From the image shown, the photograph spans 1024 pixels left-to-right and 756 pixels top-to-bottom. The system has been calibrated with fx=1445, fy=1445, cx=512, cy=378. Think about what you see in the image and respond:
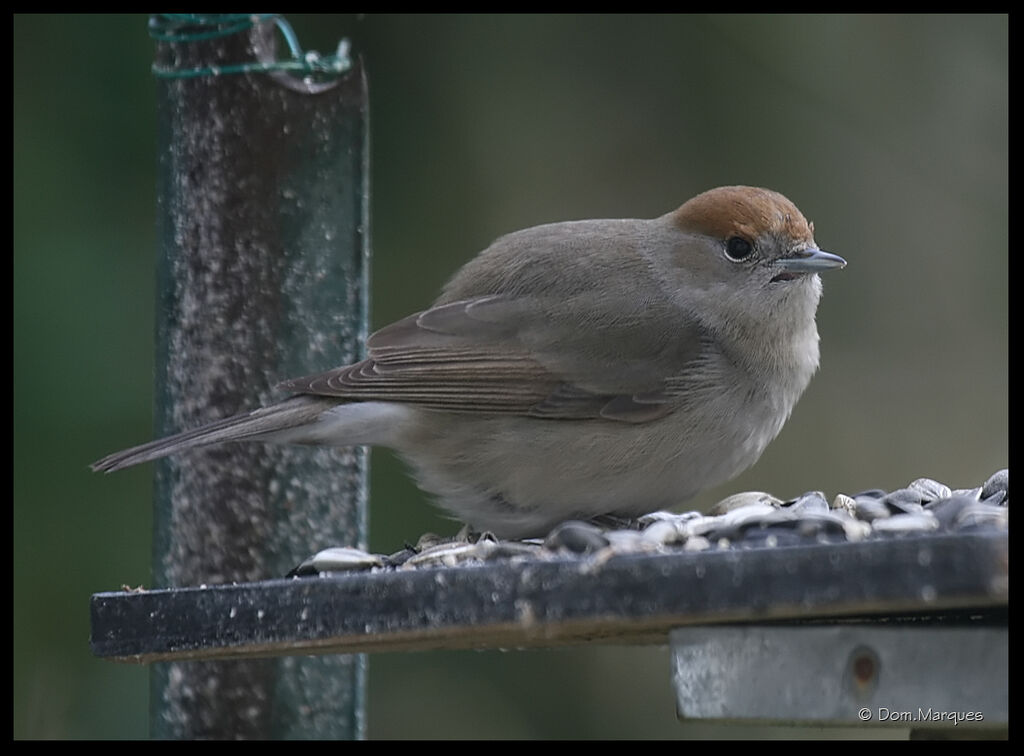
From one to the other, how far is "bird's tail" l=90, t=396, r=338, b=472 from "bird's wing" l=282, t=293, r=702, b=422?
0.26 m

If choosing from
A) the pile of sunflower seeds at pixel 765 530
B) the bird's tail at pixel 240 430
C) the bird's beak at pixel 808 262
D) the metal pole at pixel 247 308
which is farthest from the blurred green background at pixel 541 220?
the pile of sunflower seeds at pixel 765 530

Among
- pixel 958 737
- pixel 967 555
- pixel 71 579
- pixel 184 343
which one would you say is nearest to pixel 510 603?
pixel 967 555

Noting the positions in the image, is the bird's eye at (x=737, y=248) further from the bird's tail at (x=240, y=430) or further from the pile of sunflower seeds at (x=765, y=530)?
the bird's tail at (x=240, y=430)

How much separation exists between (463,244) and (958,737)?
15.5 feet

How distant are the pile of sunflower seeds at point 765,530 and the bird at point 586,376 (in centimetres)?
52

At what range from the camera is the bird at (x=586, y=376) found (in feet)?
14.6

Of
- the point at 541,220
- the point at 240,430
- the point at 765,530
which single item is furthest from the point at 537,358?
the point at 541,220

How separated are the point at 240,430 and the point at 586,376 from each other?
1.20 meters

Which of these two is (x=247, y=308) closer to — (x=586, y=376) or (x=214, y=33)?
(x=214, y=33)

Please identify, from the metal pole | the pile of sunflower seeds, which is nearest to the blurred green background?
the metal pole

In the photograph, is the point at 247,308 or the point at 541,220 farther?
the point at 541,220

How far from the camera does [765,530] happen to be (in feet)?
9.70

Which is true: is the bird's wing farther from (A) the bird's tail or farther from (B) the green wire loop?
(B) the green wire loop

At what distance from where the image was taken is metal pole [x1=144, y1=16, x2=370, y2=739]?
4199mm
